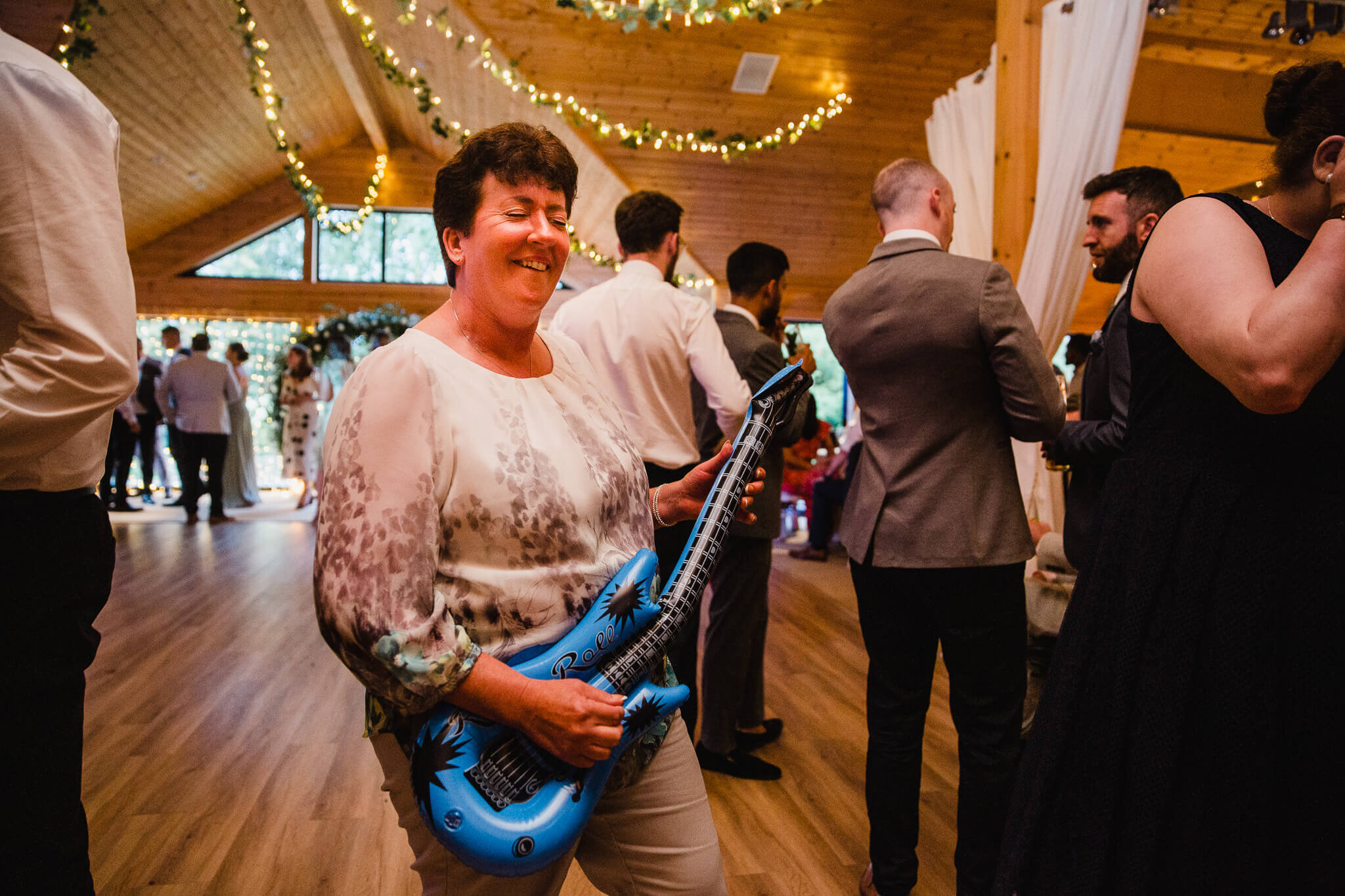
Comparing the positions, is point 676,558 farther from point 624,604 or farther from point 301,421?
point 301,421

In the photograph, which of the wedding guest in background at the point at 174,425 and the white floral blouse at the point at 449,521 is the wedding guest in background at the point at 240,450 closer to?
the wedding guest in background at the point at 174,425

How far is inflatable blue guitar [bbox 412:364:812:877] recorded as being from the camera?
877mm

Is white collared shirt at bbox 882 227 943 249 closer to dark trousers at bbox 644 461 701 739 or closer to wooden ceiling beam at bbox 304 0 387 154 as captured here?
dark trousers at bbox 644 461 701 739

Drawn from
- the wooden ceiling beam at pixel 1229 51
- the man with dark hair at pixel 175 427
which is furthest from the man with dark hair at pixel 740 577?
the man with dark hair at pixel 175 427

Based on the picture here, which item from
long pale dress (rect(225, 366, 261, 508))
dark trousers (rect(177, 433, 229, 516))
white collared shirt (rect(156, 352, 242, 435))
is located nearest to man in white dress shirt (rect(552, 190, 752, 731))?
white collared shirt (rect(156, 352, 242, 435))

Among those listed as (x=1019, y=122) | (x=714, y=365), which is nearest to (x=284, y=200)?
(x=1019, y=122)

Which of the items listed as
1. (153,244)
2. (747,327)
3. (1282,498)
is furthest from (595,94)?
(153,244)

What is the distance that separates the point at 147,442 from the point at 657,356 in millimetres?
8040

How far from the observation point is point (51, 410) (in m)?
0.94

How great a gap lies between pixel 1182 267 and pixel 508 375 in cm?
80

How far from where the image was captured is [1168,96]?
4715 mm

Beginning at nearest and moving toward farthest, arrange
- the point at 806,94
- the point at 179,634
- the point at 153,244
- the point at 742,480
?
the point at 742,480, the point at 179,634, the point at 806,94, the point at 153,244

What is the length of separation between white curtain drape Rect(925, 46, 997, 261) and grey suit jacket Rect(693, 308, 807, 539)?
158cm

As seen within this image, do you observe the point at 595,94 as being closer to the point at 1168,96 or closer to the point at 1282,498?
the point at 1168,96
